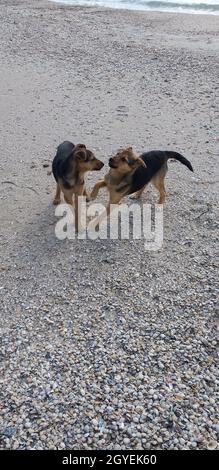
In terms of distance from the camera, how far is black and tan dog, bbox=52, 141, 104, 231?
541 cm

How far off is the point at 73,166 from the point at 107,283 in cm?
138

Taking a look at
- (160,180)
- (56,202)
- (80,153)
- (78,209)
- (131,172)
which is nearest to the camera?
(80,153)

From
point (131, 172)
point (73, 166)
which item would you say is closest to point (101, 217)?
point (131, 172)

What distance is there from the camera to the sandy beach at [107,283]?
13.5 ft

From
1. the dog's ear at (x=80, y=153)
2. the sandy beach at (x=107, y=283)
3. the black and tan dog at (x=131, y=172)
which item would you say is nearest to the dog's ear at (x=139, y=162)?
the black and tan dog at (x=131, y=172)

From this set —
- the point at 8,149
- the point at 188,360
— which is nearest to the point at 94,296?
the point at 188,360

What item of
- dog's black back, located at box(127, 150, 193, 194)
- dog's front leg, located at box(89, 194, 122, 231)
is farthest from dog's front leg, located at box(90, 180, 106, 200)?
dog's black back, located at box(127, 150, 193, 194)

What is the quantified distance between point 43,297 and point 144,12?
13728 mm

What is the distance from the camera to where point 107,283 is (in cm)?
552

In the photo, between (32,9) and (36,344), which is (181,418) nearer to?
(36,344)

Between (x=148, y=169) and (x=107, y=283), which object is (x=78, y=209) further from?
(x=107, y=283)

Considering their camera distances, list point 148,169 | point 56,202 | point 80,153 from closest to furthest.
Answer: point 80,153, point 148,169, point 56,202

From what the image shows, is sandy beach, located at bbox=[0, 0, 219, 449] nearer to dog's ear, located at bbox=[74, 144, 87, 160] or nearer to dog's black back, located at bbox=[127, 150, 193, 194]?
dog's black back, located at bbox=[127, 150, 193, 194]

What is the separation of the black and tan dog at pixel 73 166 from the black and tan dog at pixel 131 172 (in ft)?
0.82
